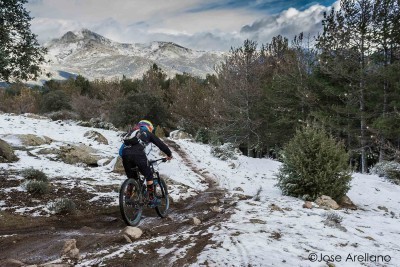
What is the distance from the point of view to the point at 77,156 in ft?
44.7

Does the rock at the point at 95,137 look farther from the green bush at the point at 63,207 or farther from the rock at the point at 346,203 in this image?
the rock at the point at 346,203

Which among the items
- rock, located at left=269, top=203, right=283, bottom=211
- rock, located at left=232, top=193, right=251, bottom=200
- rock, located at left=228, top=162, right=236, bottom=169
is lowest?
rock, located at left=232, top=193, right=251, bottom=200

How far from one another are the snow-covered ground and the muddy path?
0.86 ft

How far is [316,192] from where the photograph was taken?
31.3ft

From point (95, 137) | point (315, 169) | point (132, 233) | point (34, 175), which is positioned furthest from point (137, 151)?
point (95, 137)

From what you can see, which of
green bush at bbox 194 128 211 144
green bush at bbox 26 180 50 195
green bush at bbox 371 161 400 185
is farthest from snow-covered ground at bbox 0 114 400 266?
green bush at bbox 194 128 211 144

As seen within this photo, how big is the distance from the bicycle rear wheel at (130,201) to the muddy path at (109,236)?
0.85 ft

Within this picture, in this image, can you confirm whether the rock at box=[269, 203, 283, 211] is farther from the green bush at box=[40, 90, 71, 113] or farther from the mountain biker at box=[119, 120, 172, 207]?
the green bush at box=[40, 90, 71, 113]

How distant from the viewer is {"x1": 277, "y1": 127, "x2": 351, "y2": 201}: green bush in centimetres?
948

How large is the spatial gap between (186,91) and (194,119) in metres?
5.81

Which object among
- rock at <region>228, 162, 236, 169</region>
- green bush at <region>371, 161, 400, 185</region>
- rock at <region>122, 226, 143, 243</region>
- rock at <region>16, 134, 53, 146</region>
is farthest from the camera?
rock at <region>228, 162, 236, 169</region>

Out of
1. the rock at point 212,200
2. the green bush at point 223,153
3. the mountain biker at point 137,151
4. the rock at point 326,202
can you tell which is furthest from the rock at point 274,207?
the green bush at point 223,153

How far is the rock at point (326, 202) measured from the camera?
28.4 ft

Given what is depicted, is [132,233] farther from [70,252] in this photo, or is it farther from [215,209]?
[215,209]
